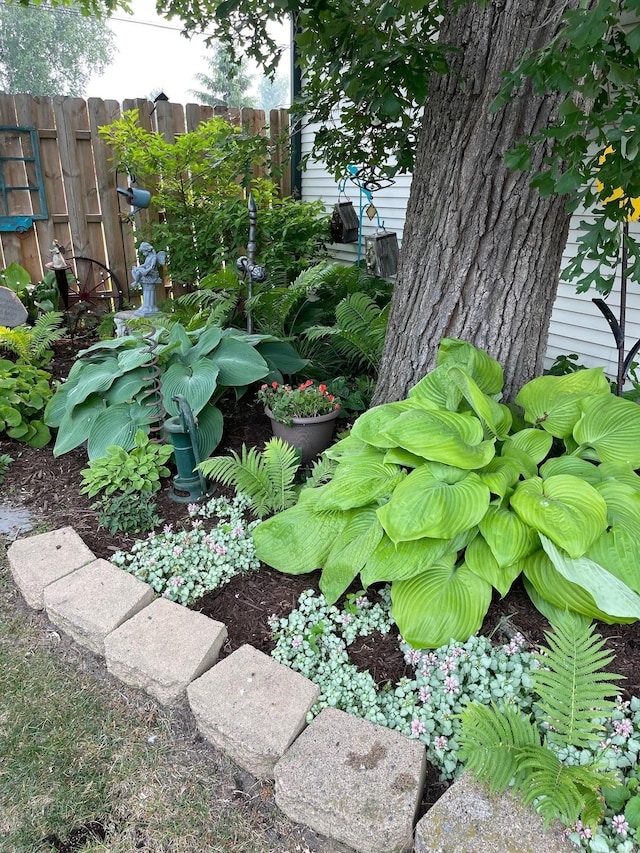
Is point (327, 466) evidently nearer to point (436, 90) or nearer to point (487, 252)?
point (487, 252)

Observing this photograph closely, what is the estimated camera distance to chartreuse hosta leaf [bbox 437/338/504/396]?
2098mm

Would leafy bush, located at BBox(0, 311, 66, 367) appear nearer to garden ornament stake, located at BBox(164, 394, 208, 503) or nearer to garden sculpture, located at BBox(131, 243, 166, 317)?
garden sculpture, located at BBox(131, 243, 166, 317)

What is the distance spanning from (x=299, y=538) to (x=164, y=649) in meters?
0.56

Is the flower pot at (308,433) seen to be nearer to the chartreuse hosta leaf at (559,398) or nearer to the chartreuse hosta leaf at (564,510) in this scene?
the chartreuse hosta leaf at (559,398)

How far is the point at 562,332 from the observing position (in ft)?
12.4

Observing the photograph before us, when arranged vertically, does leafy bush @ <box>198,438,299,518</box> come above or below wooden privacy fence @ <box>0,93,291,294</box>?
below

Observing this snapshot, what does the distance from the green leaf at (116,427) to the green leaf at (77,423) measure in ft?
0.14

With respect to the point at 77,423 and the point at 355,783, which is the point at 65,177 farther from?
the point at 355,783

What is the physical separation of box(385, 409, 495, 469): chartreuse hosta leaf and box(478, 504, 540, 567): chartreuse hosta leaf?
6.6 inches

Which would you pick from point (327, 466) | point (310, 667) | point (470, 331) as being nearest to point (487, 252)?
point (470, 331)

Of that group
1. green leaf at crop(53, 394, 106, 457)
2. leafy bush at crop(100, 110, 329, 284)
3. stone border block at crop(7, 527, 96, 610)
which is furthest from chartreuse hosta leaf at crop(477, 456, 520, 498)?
leafy bush at crop(100, 110, 329, 284)

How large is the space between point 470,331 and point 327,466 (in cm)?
80

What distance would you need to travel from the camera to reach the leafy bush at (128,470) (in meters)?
2.47

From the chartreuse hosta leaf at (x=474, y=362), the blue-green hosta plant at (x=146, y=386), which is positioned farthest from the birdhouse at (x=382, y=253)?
the chartreuse hosta leaf at (x=474, y=362)
